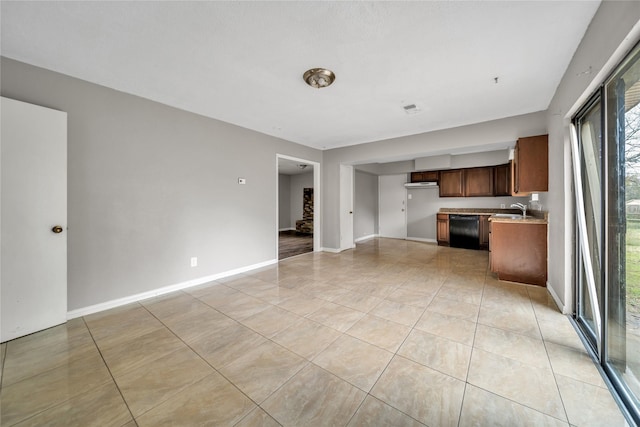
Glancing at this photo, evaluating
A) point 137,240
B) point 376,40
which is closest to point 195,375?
point 137,240

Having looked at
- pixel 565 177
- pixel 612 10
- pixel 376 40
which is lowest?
pixel 565 177

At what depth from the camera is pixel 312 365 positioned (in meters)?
1.66

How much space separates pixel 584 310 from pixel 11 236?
5.17 meters

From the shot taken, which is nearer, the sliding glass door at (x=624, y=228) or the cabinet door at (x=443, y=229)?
the sliding glass door at (x=624, y=228)

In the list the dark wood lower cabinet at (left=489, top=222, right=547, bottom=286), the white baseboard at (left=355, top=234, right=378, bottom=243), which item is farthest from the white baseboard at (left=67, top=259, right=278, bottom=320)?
the dark wood lower cabinet at (left=489, top=222, right=547, bottom=286)

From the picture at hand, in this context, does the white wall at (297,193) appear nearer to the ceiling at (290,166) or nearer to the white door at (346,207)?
the ceiling at (290,166)

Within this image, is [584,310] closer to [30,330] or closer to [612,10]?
[612,10]

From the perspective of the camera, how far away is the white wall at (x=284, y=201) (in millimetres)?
9523

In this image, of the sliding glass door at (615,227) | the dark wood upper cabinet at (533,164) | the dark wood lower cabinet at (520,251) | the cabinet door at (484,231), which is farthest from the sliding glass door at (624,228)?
the cabinet door at (484,231)

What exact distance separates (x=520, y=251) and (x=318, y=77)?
3533mm

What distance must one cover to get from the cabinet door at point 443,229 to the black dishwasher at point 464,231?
0.10m

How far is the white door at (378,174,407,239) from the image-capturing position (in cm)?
729

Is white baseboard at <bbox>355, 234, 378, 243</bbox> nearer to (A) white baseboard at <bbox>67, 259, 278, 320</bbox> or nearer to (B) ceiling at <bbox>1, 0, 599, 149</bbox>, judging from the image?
(A) white baseboard at <bbox>67, 259, 278, 320</bbox>

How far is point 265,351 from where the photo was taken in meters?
1.83
